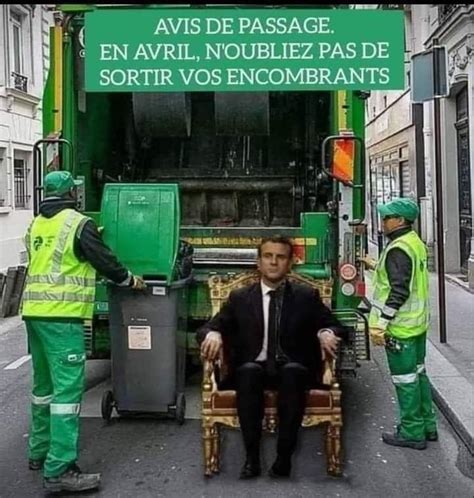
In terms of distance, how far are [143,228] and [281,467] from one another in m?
1.67

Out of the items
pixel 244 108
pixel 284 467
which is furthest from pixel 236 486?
pixel 244 108

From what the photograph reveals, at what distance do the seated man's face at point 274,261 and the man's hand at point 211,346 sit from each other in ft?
1.33

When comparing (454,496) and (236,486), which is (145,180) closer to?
(236,486)

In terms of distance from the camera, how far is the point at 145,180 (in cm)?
680

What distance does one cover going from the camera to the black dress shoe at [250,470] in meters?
4.14

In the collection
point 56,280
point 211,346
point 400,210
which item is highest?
point 400,210

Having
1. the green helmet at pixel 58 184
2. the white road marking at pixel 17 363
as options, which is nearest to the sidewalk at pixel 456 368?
the green helmet at pixel 58 184

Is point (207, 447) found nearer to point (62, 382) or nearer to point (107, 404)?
point (62, 382)

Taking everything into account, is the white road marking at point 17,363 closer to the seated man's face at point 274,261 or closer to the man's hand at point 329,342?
the seated man's face at point 274,261

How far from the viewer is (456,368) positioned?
6395 mm

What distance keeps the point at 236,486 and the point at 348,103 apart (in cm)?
258

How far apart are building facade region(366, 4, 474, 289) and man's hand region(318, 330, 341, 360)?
5656 mm

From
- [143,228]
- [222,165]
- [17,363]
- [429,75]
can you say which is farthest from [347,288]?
[17,363]

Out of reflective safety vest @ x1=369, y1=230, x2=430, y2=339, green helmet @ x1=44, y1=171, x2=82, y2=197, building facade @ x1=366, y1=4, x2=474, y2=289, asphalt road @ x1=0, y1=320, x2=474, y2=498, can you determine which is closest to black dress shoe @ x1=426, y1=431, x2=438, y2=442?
asphalt road @ x1=0, y1=320, x2=474, y2=498
